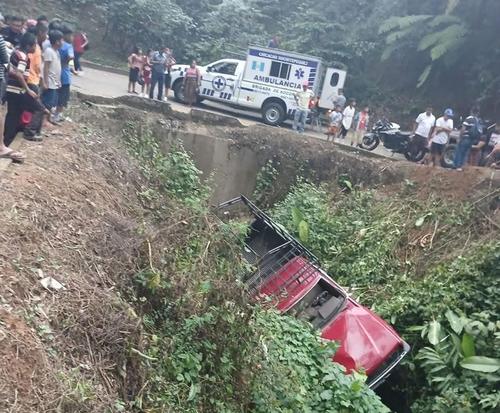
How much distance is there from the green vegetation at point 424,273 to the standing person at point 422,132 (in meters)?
2.82

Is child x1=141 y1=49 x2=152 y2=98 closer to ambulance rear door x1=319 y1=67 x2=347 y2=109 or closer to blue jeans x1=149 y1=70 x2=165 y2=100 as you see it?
blue jeans x1=149 y1=70 x2=165 y2=100

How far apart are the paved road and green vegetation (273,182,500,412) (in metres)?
4.46

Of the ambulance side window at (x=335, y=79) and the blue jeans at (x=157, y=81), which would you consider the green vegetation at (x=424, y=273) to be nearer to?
the blue jeans at (x=157, y=81)

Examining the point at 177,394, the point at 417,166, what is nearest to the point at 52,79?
the point at 177,394

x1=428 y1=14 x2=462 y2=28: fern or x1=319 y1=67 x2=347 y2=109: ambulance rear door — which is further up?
x1=428 y1=14 x2=462 y2=28: fern

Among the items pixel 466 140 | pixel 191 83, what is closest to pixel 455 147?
pixel 466 140

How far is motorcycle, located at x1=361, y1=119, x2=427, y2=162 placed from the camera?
1494 centimetres

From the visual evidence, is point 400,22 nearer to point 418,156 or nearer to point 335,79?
point 335,79

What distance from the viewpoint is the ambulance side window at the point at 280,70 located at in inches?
692

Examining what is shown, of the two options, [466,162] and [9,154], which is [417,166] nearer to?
[466,162]

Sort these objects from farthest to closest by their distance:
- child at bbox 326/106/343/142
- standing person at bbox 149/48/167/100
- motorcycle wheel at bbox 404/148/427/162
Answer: child at bbox 326/106/343/142 → standing person at bbox 149/48/167/100 → motorcycle wheel at bbox 404/148/427/162

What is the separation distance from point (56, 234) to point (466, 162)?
413 inches

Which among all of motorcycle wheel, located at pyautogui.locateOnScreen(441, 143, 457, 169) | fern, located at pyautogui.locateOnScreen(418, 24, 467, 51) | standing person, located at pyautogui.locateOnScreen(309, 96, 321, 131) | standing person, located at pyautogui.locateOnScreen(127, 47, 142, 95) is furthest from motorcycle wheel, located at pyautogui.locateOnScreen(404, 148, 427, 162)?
standing person, located at pyautogui.locateOnScreen(127, 47, 142, 95)

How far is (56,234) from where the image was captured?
5.63 metres
